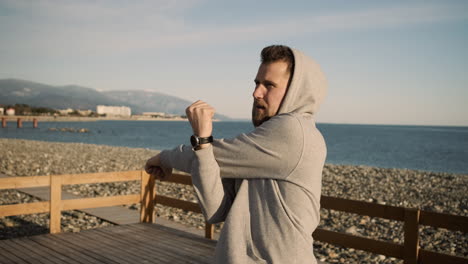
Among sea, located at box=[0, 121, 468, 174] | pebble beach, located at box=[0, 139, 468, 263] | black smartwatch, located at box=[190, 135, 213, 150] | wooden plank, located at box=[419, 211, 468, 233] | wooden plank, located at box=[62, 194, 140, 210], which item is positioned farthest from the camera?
sea, located at box=[0, 121, 468, 174]

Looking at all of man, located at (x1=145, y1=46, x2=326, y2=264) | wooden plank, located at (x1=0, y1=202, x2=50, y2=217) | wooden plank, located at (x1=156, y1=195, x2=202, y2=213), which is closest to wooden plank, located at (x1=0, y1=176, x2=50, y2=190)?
wooden plank, located at (x1=0, y1=202, x2=50, y2=217)

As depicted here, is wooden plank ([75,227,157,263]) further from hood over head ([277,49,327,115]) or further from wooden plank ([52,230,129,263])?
hood over head ([277,49,327,115])

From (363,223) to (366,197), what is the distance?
478 centimetres

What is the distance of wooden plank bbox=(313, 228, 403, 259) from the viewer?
4.68 metres

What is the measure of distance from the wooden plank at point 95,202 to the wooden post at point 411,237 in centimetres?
457

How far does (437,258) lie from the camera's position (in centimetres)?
439

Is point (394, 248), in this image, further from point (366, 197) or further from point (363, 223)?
point (366, 197)

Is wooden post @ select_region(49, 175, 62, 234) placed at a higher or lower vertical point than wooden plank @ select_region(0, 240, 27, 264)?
higher

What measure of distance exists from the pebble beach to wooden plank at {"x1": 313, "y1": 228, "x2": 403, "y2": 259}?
7.98ft

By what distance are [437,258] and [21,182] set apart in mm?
5630

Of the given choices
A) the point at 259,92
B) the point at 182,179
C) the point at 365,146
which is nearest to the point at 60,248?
the point at 182,179

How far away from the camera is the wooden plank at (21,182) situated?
599 cm

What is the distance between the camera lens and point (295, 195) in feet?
4.95

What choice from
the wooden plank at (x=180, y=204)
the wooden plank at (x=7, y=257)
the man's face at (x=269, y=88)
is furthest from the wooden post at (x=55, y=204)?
the man's face at (x=269, y=88)
